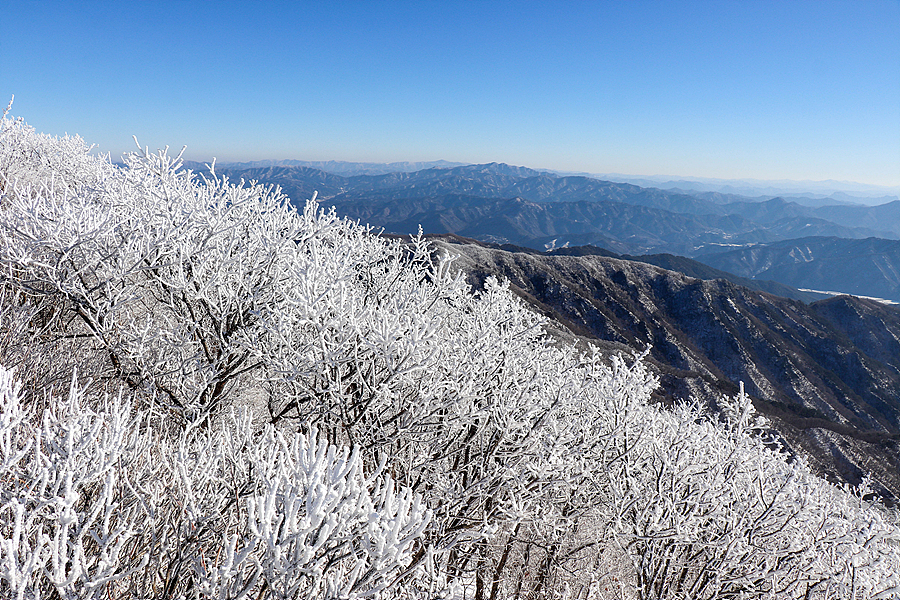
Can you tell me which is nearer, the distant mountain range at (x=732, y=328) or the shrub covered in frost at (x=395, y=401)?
the shrub covered in frost at (x=395, y=401)

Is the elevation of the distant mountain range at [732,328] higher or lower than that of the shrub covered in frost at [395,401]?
lower

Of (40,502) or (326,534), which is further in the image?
(40,502)

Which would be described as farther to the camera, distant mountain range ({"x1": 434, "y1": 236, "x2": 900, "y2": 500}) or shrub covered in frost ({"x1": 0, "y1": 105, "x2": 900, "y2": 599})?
distant mountain range ({"x1": 434, "y1": 236, "x2": 900, "y2": 500})

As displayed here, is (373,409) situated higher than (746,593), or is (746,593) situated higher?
(373,409)

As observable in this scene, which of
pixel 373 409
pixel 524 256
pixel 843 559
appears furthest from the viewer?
pixel 524 256

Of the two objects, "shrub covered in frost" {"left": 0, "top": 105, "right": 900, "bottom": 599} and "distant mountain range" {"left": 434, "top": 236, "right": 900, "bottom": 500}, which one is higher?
"shrub covered in frost" {"left": 0, "top": 105, "right": 900, "bottom": 599}

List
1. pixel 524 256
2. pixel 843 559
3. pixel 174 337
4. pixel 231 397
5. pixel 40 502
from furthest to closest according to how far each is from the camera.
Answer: pixel 524 256, pixel 231 397, pixel 174 337, pixel 843 559, pixel 40 502

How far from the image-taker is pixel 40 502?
3.64 meters

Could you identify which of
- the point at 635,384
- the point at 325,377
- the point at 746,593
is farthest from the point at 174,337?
the point at 746,593

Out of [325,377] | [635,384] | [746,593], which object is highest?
[325,377]

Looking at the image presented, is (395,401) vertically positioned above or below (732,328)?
above

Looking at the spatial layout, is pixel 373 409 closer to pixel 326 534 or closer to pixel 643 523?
pixel 326 534

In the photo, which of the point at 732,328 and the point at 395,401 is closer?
the point at 395,401

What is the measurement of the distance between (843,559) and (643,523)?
3400 millimetres
